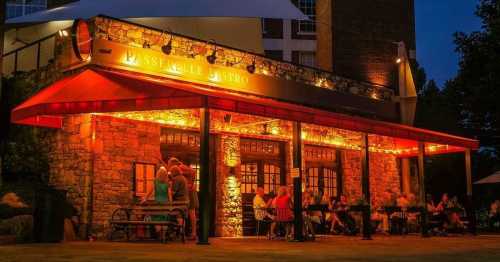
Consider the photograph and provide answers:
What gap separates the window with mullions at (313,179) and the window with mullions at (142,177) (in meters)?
5.53

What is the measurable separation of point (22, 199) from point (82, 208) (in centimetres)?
111

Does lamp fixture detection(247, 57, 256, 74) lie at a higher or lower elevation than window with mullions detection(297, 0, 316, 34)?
lower

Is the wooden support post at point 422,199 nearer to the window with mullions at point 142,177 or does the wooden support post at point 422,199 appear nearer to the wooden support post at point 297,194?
the wooden support post at point 297,194

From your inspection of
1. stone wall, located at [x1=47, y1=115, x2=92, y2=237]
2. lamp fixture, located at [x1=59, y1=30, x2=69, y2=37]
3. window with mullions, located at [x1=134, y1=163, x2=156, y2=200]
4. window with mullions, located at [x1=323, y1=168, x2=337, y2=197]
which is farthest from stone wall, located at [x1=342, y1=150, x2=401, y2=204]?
lamp fixture, located at [x1=59, y1=30, x2=69, y2=37]

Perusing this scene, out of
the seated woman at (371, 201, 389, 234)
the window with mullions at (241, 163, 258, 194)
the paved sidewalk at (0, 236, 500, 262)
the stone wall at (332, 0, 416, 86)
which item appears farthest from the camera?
the stone wall at (332, 0, 416, 86)

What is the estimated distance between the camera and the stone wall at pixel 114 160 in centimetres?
1159

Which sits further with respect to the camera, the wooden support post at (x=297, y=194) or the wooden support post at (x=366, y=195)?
the wooden support post at (x=366, y=195)

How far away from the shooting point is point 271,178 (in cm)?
1582

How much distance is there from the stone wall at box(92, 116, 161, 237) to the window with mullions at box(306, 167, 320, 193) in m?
5.63

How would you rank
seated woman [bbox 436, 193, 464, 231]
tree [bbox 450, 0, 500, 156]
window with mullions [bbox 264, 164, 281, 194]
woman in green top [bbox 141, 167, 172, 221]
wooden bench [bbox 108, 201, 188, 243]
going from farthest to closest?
tree [bbox 450, 0, 500, 156]
seated woman [bbox 436, 193, 464, 231]
window with mullions [bbox 264, 164, 281, 194]
woman in green top [bbox 141, 167, 172, 221]
wooden bench [bbox 108, 201, 188, 243]

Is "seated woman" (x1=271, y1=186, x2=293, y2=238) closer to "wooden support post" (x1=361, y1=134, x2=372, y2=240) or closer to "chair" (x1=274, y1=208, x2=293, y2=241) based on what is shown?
"chair" (x1=274, y1=208, x2=293, y2=241)

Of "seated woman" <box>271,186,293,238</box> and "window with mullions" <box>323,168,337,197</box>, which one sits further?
"window with mullions" <box>323,168,337,197</box>

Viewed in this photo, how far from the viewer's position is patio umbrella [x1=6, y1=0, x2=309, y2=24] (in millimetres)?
14078

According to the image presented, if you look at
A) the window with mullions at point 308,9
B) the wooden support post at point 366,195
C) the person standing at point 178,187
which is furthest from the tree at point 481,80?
the person standing at point 178,187
